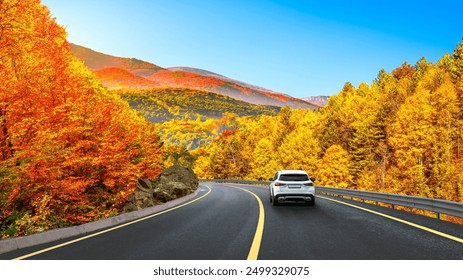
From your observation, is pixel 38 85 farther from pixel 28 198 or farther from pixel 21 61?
pixel 28 198

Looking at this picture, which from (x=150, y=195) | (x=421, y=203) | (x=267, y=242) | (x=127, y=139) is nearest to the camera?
(x=267, y=242)

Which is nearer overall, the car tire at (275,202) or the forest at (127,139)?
the forest at (127,139)

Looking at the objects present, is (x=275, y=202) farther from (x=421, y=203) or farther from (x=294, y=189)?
(x=421, y=203)

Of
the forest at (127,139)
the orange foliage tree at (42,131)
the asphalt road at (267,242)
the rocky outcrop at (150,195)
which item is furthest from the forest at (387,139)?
the orange foliage tree at (42,131)

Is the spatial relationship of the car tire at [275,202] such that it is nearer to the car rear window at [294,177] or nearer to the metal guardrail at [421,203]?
the car rear window at [294,177]

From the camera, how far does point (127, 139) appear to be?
67.5ft

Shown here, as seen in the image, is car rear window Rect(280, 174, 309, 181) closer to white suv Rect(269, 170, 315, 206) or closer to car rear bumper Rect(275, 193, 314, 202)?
white suv Rect(269, 170, 315, 206)

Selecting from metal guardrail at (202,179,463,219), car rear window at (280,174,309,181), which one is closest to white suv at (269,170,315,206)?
car rear window at (280,174,309,181)

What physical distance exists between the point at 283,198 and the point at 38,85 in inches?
447

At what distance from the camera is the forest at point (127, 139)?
1215 centimetres

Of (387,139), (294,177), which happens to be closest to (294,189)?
(294,177)

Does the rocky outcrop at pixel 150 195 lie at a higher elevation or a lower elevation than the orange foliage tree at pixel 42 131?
lower

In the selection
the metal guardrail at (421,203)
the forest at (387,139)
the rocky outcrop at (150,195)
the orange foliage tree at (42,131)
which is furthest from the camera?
the forest at (387,139)

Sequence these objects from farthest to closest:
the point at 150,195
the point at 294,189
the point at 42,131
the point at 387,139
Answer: the point at 387,139 < the point at 150,195 < the point at 294,189 < the point at 42,131
